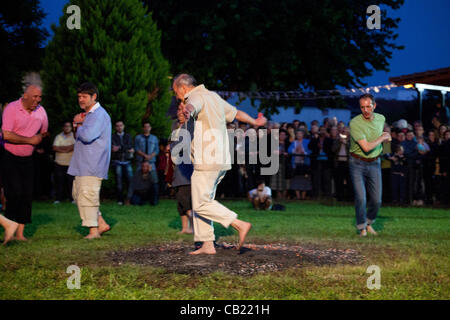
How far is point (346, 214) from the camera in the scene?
44.4 feet

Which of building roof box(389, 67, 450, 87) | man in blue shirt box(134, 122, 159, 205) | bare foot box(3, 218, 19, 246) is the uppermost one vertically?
building roof box(389, 67, 450, 87)

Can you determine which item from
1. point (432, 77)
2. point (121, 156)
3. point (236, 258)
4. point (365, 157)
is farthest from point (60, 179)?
point (432, 77)

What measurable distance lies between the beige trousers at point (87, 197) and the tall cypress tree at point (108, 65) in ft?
25.1

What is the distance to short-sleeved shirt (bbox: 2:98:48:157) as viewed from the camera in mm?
8570

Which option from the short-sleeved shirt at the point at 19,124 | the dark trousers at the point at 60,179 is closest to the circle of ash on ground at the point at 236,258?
the short-sleeved shirt at the point at 19,124

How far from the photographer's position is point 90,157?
860cm

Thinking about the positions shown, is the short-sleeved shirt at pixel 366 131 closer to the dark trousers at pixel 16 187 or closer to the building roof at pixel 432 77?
the dark trousers at pixel 16 187

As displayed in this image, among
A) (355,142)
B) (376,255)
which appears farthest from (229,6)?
(376,255)

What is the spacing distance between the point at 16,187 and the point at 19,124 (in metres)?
0.95

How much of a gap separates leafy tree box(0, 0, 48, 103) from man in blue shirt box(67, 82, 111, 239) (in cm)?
3059

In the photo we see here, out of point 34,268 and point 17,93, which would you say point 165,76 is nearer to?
point 34,268

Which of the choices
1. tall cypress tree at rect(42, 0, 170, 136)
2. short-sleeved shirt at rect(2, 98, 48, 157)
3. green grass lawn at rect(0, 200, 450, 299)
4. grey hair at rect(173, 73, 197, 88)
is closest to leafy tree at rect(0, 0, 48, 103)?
tall cypress tree at rect(42, 0, 170, 136)

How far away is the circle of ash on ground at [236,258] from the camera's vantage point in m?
6.28

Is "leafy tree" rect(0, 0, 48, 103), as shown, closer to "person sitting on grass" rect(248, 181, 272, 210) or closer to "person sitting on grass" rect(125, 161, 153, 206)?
"person sitting on grass" rect(125, 161, 153, 206)
